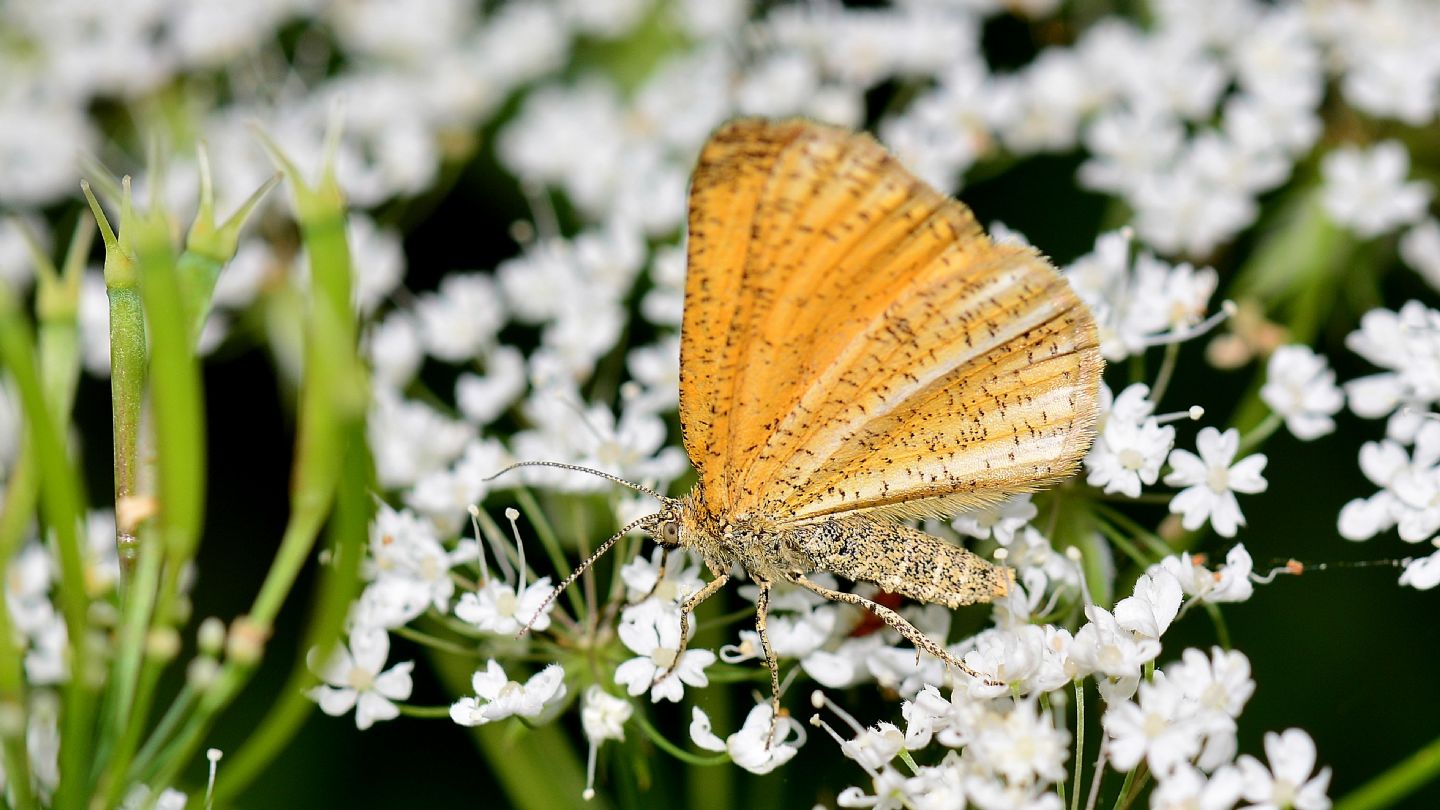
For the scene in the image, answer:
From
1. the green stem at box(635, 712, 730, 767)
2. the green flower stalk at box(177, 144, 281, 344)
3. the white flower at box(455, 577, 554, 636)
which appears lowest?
the green stem at box(635, 712, 730, 767)

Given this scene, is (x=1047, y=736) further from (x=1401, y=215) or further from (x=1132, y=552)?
(x=1401, y=215)

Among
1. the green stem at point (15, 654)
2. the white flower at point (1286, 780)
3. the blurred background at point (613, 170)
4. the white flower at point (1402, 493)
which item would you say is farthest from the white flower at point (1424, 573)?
the green stem at point (15, 654)

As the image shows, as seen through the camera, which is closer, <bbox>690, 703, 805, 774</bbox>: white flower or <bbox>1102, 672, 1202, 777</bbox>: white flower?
<bbox>1102, 672, 1202, 777</bbox>: white flower

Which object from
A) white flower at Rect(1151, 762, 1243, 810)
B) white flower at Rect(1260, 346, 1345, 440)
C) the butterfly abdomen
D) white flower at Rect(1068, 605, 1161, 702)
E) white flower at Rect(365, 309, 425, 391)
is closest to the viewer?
white flower at Rect(1151, 762, 1243, 810)

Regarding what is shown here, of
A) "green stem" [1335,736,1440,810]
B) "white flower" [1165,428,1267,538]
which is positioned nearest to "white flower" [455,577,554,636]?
"white flower" [1165,428,1267,538]

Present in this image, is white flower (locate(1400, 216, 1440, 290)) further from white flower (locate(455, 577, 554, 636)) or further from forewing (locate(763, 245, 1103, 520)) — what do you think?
white flower (locate(455, 577, 554, 636))

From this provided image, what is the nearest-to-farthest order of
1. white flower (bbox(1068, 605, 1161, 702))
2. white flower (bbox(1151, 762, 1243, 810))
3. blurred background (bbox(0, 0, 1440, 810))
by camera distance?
white flower (bbox(1151, 762, 1243, 810))
white flower (bbox(1068, 605, 1161, 702))
blurred background (bbox(0, 0, 1440, 810))

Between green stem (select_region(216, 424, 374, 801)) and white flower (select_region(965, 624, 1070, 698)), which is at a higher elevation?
green stem (select_region(216, 424, 374, 801))
